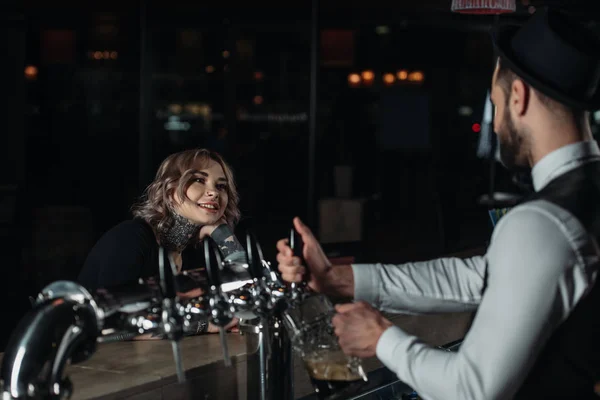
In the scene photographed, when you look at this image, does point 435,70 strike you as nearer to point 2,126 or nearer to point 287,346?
point 2,126

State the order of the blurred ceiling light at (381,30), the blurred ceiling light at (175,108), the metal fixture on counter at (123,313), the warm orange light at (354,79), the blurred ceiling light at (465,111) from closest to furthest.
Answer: the metal fixture on counter at (123,313)
the blurred ceiling light at (175,108)
the blurred ceiling light at (381,30)
the warm orange light at (354,79)
the blurred ceiling light at (465,111)

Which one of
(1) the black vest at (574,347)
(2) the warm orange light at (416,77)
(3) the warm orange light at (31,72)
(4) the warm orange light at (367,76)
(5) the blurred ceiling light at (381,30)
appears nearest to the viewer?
(1) the black vest at (574,347)

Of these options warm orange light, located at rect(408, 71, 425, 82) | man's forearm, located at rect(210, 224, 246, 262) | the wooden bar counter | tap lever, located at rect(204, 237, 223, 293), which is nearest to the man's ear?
tap lever, located at rect(204, 237, 223, 293)

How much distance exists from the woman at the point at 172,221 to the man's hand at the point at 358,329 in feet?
5.37

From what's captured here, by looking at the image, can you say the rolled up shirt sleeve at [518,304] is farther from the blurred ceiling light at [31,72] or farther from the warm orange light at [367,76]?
the warm orange light at [367,76]

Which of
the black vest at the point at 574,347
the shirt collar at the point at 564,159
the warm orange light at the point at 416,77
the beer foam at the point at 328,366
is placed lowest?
the beer foam at the point at 328,366

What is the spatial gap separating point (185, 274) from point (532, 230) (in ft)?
1.73

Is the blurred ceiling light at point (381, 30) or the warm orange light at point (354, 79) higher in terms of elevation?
the blurred ceiling light at point (381, 30)

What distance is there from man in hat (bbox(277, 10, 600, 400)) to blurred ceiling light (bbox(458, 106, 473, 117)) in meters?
12.8

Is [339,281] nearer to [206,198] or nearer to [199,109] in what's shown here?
[206,198]

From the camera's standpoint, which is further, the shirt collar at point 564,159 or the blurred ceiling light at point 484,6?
the blurred ceiling light at point 484,6

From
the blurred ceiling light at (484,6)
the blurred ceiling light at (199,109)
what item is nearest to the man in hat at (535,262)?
the blurred ceiling light at (484,6)

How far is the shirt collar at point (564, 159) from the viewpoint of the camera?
4.66 ft

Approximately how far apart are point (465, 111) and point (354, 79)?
2.40m
